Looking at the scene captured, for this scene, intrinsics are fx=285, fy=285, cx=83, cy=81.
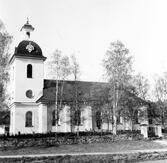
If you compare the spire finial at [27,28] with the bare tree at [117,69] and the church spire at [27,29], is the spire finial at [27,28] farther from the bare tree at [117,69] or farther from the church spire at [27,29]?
the bare tree at [117,69]

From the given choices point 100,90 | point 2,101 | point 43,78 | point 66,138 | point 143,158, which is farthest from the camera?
point 43,78

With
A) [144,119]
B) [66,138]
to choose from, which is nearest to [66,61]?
[66,138]

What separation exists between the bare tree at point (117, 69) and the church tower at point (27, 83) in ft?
43.1

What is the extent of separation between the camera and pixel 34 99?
4566 cm

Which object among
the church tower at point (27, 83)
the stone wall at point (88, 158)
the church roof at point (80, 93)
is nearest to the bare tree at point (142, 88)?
the church roof at point (80, 93)

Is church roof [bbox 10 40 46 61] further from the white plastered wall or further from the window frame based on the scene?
the window frame

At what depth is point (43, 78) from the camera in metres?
46.7

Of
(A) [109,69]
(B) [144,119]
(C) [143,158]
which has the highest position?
(A) [109,69]

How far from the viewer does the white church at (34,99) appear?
43400 millimetres

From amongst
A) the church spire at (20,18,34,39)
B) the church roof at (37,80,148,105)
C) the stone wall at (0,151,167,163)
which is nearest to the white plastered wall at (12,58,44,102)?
the church roof at (37,80,148,105)

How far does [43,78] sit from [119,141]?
60.2ft

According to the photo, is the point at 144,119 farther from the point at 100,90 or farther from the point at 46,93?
the point at 46,93

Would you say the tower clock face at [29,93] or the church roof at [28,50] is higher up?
the church roof at [28,50]

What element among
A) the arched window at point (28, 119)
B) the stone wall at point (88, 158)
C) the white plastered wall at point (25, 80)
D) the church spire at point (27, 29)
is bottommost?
the stone wall at point (88, 158)
